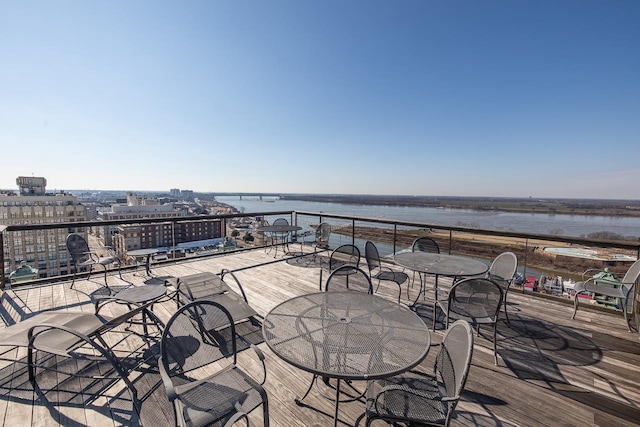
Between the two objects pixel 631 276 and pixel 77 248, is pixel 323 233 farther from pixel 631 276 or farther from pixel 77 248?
pixel 631 276

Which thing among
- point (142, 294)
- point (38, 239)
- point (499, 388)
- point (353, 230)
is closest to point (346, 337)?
point (499, 388)

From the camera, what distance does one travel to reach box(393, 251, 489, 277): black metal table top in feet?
9.34

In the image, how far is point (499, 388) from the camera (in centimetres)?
189

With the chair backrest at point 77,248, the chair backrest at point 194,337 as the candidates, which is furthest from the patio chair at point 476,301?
the chair backrest at point 77,248

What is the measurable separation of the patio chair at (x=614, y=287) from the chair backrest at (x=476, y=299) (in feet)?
6.40

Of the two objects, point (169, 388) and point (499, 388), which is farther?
point (499, 388)

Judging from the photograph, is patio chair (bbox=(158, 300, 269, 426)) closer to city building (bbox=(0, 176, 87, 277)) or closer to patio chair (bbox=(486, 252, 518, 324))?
patio chair (bbox=(486, 252, 518, 324))

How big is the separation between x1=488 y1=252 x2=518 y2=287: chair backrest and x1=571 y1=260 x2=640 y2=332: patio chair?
0.89 m

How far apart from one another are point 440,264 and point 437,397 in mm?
2332

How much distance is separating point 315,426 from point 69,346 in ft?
5.87

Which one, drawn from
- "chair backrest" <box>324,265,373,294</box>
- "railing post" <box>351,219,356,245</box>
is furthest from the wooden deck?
"railing post" <box>351,219,356,245</box>

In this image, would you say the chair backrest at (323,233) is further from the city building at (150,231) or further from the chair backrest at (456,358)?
the chair backrest at (456,358)

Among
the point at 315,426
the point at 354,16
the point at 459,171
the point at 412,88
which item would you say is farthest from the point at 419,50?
the point at 459,171

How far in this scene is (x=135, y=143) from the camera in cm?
1156
